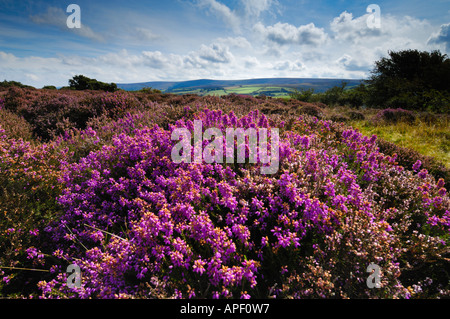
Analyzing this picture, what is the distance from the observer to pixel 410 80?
15.9 m

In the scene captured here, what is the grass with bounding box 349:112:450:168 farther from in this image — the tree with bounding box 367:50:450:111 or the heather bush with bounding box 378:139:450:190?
the tree with bounding box 367:50:450:111

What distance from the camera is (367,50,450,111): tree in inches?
523

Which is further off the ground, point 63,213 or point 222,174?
point 222,174

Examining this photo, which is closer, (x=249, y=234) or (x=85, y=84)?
(x=249, y=234)

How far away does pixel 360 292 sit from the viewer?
1.88 m

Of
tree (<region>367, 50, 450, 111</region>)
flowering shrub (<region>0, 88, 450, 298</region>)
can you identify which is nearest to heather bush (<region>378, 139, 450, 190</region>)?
flowering shrub (<region>0, 88, 450, 298</region>)

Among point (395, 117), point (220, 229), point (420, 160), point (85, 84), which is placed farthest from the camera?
point (85, 84)

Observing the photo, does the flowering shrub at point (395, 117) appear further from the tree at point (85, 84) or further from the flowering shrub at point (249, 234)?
the tree at point (85, 84)

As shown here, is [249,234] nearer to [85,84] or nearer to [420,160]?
[420,160]

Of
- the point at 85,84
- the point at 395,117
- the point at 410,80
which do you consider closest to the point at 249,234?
the point at 395,117

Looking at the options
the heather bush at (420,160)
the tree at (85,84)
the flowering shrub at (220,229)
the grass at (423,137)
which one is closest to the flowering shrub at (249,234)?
the flowering shrub at (220,229)
